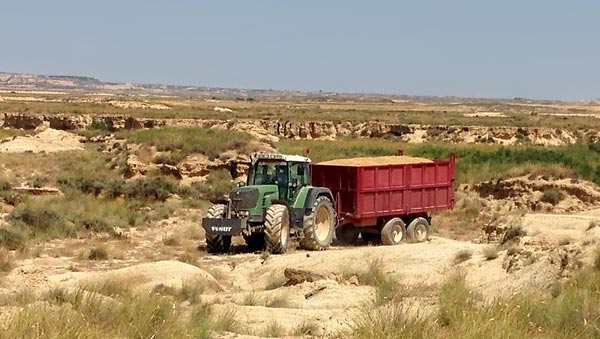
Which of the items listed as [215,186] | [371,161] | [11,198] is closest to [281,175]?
[371,161]

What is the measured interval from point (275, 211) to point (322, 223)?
1740 millimetres

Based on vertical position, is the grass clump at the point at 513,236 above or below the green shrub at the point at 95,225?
above

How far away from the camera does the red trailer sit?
1961cm

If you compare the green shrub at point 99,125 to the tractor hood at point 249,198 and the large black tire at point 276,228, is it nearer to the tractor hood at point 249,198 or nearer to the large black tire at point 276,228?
the tractor hood at point 249,198

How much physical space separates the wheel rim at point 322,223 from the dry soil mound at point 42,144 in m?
28.5

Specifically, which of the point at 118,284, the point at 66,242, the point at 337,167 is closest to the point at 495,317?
the point at 118,284

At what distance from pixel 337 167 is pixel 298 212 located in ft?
6.40

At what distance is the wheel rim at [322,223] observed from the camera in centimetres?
1909

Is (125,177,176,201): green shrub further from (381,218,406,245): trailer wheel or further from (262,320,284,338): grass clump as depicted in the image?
(262,320,284,338): grass clump

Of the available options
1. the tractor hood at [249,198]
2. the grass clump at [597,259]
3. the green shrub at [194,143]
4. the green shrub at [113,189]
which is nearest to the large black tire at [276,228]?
the tractor hood at [249,198]

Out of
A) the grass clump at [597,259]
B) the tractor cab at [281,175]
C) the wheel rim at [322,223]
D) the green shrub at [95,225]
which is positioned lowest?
the green shrub at [95,225]

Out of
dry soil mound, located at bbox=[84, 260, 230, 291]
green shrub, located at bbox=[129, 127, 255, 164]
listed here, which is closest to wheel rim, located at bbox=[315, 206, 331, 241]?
dry soil mound, located at bbox=[84, 260, 230, 291]

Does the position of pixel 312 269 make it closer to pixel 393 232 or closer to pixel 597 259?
pixel 393 232

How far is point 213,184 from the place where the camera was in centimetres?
3119
